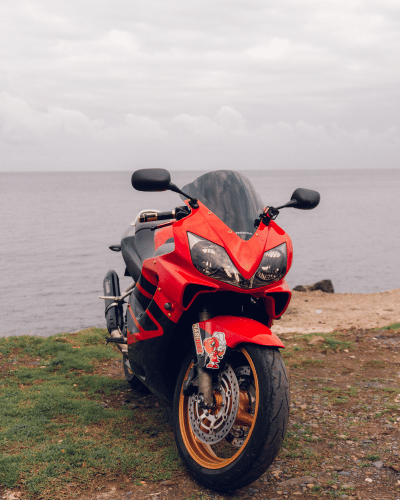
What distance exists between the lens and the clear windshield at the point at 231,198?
159 inches

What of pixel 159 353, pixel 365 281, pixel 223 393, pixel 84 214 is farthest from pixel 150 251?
pixel 84 214

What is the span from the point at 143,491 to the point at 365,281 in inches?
863

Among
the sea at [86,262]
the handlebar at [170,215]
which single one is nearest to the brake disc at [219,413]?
the handlebar at [170,215]

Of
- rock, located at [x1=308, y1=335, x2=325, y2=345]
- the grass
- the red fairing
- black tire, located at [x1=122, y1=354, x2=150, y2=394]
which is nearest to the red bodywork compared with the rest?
the red fairing

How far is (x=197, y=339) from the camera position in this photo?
3.93 m

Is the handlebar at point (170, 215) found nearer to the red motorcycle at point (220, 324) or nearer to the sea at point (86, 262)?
the red motorcycle at point (220, 324)

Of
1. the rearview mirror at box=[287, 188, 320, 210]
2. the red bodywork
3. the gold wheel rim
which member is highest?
the rearview mirror at box=[287, 188, 320, 210]

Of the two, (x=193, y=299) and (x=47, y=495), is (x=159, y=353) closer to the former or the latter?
(x=193, y=299)

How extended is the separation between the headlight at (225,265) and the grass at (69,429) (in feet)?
5.33

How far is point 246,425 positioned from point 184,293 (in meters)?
1.04

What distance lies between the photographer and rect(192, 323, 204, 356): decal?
388 cm

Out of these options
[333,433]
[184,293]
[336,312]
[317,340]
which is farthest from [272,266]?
[336,312]

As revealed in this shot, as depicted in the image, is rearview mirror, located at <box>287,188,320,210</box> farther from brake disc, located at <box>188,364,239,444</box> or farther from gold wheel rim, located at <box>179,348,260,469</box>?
brake disc, located at <box>188,364,239,444</box>

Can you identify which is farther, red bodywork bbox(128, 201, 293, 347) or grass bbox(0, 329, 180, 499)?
grass bbox(0, 329, 180, 499)
